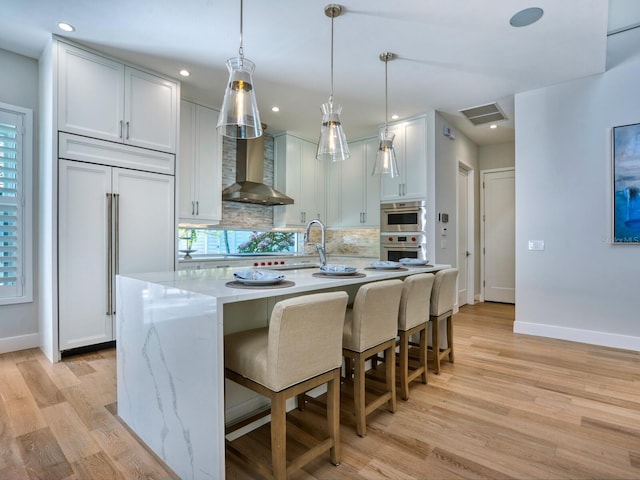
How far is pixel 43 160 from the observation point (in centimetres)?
313

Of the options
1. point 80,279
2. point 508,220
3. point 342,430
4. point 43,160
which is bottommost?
point 342,430

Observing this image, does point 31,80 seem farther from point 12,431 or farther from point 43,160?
point 12,431

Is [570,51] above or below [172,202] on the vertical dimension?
above

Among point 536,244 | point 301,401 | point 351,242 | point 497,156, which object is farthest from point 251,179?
point 497,156

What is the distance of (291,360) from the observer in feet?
4.66

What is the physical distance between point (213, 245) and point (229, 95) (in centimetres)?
336

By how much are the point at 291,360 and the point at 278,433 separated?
0.96ft

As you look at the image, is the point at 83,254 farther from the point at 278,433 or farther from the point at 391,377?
the point at 391,377

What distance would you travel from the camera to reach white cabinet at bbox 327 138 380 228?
546 centimetres

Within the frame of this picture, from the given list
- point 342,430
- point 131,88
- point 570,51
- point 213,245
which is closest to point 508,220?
point 570,51

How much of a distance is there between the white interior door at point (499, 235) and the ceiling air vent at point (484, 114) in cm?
142

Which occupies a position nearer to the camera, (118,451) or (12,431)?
(118,451)

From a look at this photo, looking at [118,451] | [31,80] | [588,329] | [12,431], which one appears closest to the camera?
[118,451]

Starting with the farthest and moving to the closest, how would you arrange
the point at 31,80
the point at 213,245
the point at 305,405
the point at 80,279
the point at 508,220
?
the point at 508,220 < the point at 213,245 < the point at 31,80 < the point at 80,279 < the point at 305,405
